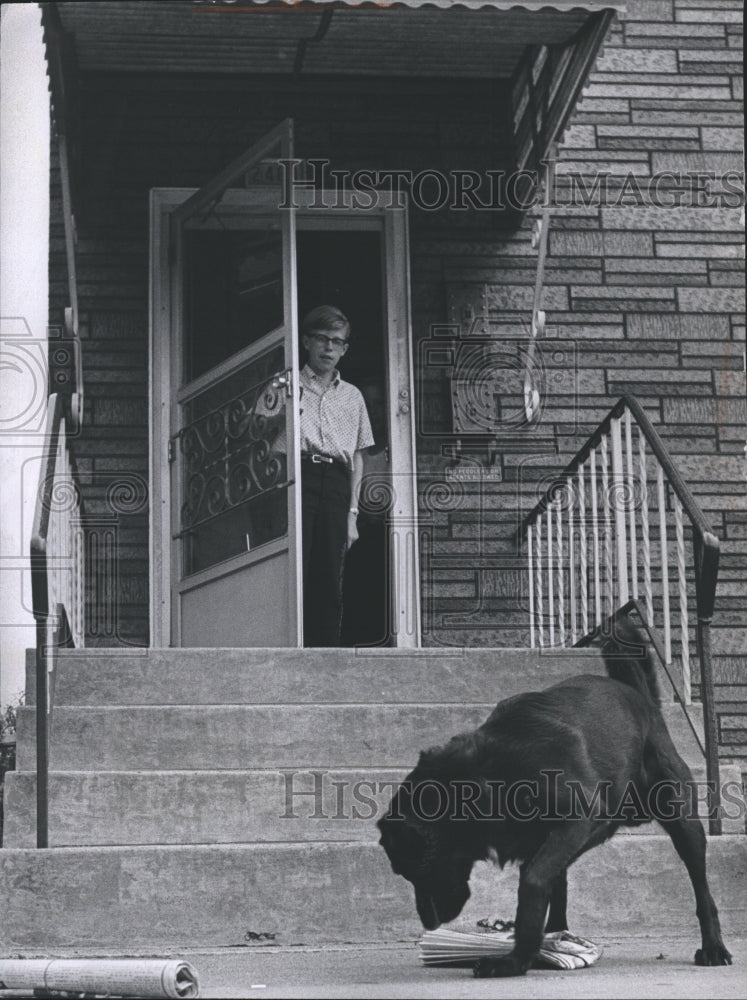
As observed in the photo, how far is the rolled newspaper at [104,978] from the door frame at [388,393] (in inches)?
144

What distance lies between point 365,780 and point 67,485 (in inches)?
78.9

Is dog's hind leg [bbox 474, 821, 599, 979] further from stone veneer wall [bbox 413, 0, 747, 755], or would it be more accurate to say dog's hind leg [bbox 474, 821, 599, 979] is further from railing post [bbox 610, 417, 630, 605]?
stone veneer wall [bbox 413, 0, 747, 755]

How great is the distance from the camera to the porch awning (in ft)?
19.4

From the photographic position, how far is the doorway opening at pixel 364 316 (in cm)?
741

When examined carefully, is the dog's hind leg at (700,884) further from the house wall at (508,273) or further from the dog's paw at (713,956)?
the house wall at (508,273)

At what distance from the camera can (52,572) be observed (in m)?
5.57

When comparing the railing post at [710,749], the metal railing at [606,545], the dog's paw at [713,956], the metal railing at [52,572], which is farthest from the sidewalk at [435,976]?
the metal railing at [606,545]

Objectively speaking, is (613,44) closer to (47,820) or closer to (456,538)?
(456,538)

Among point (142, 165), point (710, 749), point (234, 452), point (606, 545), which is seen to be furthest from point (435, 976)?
point (142, 165)

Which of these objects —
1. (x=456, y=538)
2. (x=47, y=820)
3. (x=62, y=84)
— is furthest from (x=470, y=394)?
(x=47, y=820)

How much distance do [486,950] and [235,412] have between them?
3.56 m

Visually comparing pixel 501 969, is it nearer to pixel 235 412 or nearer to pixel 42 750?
pixel 42 750

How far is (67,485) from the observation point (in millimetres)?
6004

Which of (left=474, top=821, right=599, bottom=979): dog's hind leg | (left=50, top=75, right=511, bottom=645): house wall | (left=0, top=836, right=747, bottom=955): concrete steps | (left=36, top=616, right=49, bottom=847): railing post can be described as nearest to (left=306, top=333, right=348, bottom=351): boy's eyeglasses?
(left=50, top=75, right=511, bottom=645): house wall
